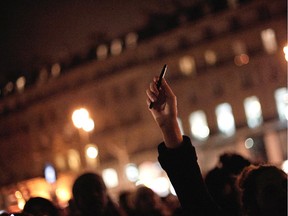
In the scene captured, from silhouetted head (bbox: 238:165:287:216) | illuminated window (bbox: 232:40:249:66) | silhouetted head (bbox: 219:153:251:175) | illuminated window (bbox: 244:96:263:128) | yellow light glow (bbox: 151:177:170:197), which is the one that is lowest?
silhouetted head (bbox: 238:165:287:216)

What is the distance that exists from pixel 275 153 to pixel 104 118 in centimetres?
1968

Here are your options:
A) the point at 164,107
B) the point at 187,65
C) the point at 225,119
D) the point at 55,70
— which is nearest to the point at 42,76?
the point at 55,70

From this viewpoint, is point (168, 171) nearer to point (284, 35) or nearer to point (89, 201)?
point (89, 201)

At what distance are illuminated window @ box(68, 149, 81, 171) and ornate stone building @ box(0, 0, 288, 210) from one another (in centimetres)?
11

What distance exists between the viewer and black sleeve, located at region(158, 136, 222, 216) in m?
3.19

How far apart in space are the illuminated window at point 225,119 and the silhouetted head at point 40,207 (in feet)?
164

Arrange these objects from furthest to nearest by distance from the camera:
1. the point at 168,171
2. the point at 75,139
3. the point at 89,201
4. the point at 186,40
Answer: the point at 75,139 < the point at 186,40 < the point at 89,201 < the point at 168,171

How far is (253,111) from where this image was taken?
5497 centimetres

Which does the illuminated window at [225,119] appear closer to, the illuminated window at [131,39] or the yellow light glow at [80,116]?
the illuminated window at [131,39]

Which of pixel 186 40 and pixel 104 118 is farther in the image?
pixel 104 118

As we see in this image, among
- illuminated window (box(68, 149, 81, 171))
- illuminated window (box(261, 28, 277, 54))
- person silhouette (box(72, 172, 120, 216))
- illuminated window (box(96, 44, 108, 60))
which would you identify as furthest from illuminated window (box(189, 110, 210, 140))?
person silhouette (box(72, 172, 120, 216))

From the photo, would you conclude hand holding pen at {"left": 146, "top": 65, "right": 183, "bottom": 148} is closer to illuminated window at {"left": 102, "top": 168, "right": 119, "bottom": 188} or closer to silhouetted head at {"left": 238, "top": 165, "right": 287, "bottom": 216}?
silhouetted head at {"left": 238, "top": 165, "right": 287, "bottom": 216}

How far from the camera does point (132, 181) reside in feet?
201

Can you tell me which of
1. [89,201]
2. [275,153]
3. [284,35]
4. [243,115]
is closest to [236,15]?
[284,35]
